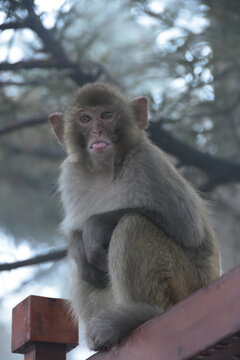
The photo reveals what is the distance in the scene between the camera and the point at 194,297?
174cm

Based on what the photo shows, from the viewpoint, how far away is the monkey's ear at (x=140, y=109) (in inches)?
133

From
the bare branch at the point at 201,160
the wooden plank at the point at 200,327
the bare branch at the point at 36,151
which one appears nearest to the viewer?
the wooden plank at the point at 200,327

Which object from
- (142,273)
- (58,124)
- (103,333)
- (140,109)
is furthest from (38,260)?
(103,333)

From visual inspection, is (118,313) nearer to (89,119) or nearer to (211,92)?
(89,119)

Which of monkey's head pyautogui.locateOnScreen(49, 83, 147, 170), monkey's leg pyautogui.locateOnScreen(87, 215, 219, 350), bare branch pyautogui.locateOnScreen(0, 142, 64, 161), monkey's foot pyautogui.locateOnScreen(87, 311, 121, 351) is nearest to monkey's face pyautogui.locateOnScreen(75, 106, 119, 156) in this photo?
monkey's head pyautogui.locateOnScreen(49, 83, 147, 170)

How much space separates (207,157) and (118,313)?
10.9 feet

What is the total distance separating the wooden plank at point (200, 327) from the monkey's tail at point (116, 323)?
227mm

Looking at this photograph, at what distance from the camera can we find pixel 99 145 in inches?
120

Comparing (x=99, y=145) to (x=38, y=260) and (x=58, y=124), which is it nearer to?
(x=58, y=124)

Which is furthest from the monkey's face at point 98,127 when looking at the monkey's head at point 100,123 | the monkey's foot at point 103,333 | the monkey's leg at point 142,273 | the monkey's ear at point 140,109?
the monkey's foot at point 103,333

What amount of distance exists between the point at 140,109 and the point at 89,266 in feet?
3.40

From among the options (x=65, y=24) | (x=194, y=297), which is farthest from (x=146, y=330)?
(x=65, y=24)

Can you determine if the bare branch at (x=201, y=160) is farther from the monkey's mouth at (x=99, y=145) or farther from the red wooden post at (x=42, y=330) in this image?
the red wooden post at (x=42, y=330)

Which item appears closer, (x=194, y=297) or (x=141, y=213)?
(x=194, y=297)
